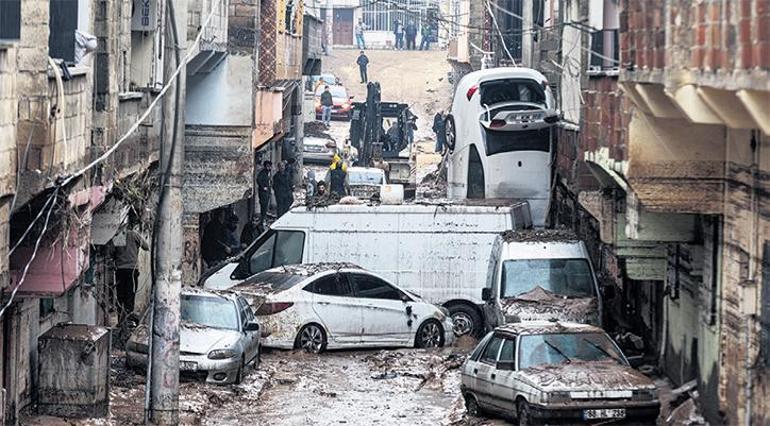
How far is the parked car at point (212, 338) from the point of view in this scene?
21.6m

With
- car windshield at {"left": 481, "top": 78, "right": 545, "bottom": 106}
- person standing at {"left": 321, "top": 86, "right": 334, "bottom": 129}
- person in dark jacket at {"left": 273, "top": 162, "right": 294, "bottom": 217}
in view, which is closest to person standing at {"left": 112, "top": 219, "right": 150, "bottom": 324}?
car windshield at {"left": 481, "top": 78, "right": 545, "bottom": 106}

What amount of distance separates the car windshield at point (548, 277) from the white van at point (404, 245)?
3.72m

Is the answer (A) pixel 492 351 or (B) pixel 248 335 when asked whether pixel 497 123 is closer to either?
(B) pixel 248 335

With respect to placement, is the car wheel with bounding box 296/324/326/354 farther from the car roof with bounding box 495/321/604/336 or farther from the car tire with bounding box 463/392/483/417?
the car roof with bounding box 495/321/604/336

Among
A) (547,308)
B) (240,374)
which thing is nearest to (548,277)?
(547,308)

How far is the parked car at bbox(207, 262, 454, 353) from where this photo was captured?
25250 millimetres

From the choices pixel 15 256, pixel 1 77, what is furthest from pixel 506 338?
pixel 1 77

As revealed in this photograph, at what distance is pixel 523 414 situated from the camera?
717 inches

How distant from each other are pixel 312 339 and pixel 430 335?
2144 millimetres

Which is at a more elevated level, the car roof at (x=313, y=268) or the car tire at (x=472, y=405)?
the car roof at (x=313, y=268)

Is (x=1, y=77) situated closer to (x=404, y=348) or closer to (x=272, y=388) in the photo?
(x=272, y=388)

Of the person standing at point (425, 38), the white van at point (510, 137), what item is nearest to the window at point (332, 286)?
the white van at point (510, 137)

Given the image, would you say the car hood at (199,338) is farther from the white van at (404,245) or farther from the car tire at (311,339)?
the white van at (404,245)

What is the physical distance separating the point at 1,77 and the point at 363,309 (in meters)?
12.8
